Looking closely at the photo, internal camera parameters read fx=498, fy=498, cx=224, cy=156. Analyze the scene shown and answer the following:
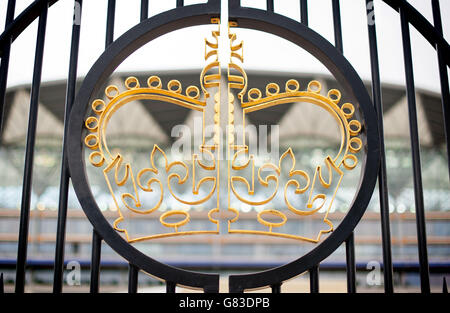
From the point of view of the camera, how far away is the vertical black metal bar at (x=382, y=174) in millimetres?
1863

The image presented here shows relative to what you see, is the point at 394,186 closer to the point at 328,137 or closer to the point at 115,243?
the point at 328,137

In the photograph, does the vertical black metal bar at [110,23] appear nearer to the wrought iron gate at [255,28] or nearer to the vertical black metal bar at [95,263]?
the wrought iron gate at [255,28]

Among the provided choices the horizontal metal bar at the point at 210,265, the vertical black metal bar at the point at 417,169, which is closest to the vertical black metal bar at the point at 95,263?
the vertical black metal bar at the point at 417,169

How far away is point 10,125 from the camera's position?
10008 mm

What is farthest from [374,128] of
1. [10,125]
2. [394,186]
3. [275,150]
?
[10,125]

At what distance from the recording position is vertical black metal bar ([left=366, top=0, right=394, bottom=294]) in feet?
6.11

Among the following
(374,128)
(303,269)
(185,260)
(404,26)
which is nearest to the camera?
(303,269)

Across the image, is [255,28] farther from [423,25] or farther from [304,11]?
[423,25]

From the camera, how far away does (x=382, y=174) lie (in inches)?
77.4

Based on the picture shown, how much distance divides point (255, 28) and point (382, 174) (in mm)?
822

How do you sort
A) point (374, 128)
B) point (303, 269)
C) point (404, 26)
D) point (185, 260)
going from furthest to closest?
point (185, 260) < point (404, 26) < point (374, 128) < point (303, 269)

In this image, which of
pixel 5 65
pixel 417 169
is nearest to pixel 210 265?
pixel 5 65

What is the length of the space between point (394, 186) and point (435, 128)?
1.41m

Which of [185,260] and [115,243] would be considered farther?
[185,260]
